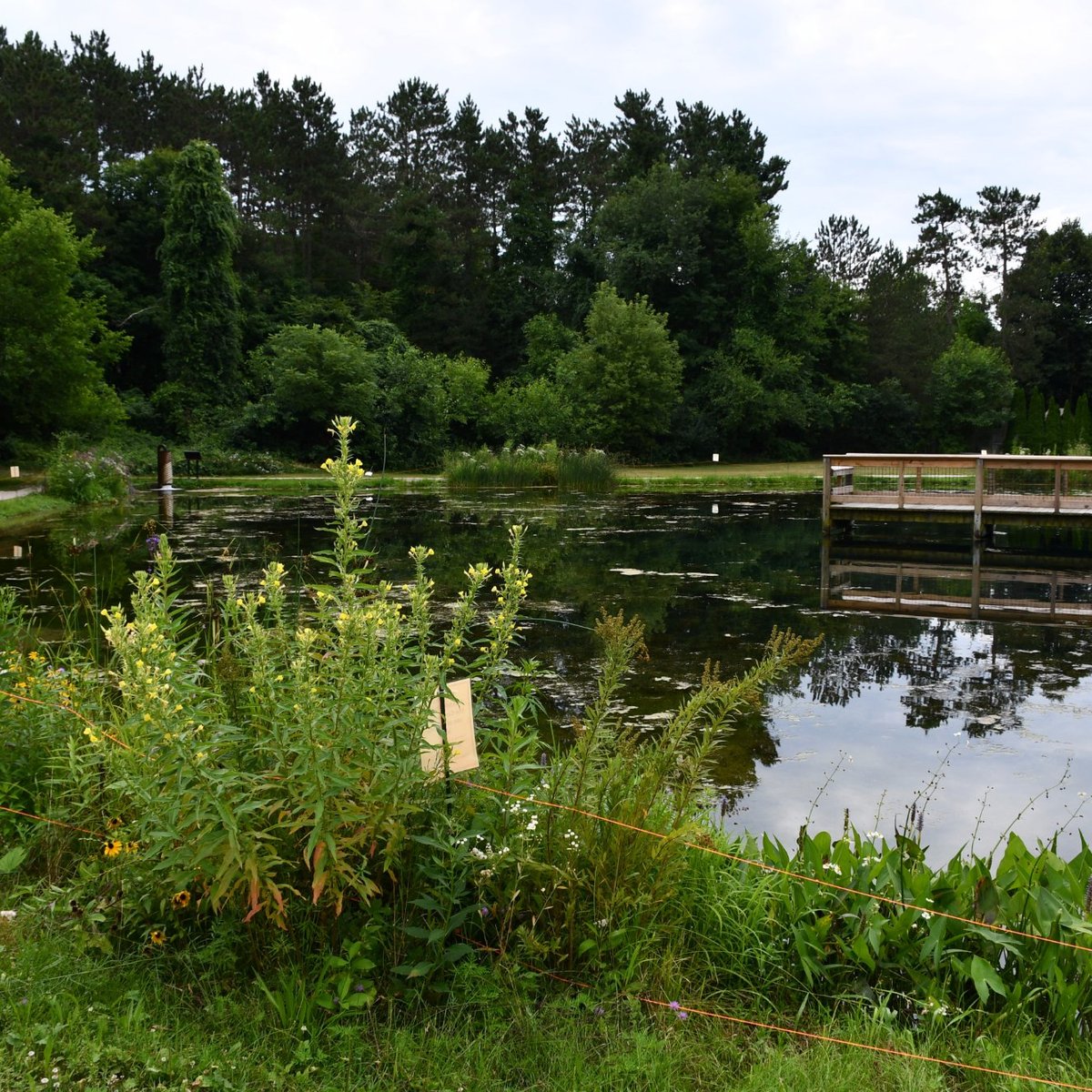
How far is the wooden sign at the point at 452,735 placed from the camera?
3.11 metres

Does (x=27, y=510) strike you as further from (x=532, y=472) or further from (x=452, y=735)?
(x=452, y=735)

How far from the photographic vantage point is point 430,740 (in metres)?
3.28

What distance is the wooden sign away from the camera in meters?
3.11

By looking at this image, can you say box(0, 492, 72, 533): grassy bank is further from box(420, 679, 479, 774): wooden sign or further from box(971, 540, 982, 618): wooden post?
box(420, 679, 479, 774): wooden sign

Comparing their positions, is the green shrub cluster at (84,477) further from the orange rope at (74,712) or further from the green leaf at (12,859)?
the green leaf at (12,859)

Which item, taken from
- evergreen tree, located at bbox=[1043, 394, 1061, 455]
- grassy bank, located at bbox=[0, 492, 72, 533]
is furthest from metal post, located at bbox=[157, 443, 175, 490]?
evergreen tree, located at bbox=[1043, 394, 1061, 455]

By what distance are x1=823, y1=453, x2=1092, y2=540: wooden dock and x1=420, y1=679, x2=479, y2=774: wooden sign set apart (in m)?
14.7

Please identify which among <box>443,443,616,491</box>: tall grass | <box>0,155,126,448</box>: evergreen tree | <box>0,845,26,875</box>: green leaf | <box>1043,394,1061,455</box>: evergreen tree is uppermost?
<box>0,155,126,448</box>: evergreen tree

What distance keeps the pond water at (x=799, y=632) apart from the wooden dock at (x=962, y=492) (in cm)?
67

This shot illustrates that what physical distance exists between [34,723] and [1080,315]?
2241 inches

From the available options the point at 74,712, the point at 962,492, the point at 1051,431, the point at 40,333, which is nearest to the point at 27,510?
the point at 40,333

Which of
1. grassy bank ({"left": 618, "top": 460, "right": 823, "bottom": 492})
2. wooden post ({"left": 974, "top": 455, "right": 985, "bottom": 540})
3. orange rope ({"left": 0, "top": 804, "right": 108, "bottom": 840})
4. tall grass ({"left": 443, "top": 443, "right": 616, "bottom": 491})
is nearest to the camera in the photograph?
orange rope ({"left": 0, "top": 804, "right": 108, "bottom": 840})

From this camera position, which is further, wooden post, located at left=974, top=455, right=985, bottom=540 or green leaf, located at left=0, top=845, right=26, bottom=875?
wooden post, located at left=974, top=455, right=985, bottom=540

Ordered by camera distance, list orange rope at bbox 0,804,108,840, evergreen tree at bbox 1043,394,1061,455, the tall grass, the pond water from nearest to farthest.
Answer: orange rope at bbox 0,804,108,840
the pond water
the tall grass
evergreen tree at bbox 1043,394,1061,455
